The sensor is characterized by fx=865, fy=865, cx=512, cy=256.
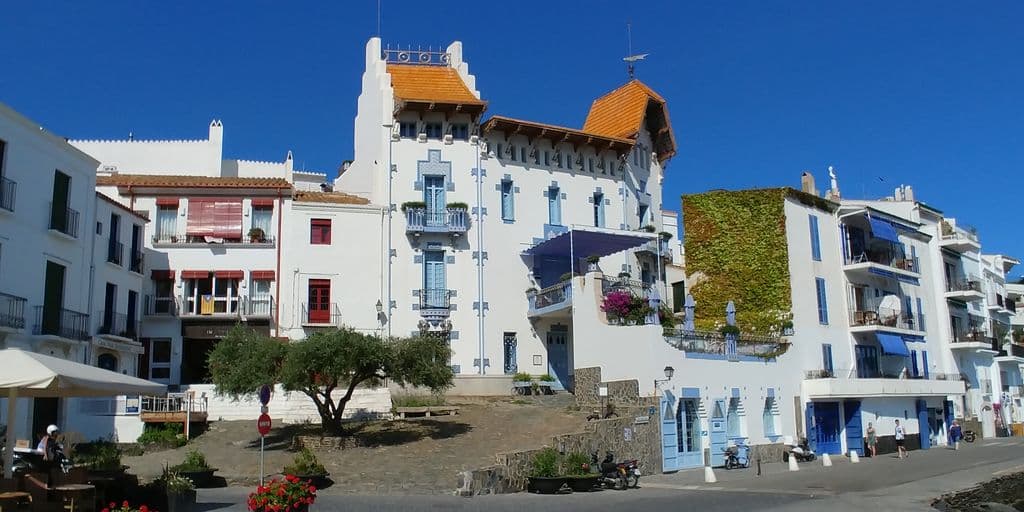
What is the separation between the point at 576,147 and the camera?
41.8 meters

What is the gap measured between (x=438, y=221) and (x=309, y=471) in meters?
18.0

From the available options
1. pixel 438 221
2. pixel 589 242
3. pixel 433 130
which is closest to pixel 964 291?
pixel 589 242

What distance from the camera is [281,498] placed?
41.6 ft

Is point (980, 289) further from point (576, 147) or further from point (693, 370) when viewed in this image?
point (693, 370)

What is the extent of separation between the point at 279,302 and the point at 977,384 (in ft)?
135

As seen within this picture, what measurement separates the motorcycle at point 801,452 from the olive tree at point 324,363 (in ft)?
45.9

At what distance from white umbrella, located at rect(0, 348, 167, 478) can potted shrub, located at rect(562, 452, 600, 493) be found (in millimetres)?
11436

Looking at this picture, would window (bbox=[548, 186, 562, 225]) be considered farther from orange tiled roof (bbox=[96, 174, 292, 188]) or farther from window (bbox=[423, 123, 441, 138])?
orange tiled roof (bbox=[96, 174, 292, 188])

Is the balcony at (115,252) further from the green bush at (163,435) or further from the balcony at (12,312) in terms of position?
the green bush at (163,435)

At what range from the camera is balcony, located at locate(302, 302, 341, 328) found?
119ft

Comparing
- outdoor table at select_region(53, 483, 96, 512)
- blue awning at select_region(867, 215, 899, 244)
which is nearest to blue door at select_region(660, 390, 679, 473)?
blue awning at select_region(867, 215, 899, 244)

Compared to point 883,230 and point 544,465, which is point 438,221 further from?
point 883,230

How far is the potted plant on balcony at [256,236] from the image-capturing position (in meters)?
36.8

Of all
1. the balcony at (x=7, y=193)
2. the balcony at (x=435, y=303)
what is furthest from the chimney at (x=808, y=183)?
the balcony at (x=7, y=193)
